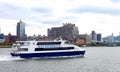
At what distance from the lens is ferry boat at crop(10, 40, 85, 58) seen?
92062 millimetres

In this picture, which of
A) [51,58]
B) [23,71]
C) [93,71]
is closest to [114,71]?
[93,71]

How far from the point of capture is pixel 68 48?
3863 inches

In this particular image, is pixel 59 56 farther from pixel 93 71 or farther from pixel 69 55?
pixel 93 71

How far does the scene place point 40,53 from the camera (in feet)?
307

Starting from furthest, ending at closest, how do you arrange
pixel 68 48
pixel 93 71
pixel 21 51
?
1. pixel 68 48
2. pixel 21 51
3. pixel 93 71

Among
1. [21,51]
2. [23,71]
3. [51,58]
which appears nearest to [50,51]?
[51,58]

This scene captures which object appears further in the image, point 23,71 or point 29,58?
point 29,58

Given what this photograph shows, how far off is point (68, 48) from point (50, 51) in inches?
244

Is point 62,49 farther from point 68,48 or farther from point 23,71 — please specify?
point 23,71

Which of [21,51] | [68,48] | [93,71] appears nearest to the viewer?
[93,71]

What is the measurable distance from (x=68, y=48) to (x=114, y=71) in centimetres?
3486

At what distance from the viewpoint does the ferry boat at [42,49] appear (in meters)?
92.1

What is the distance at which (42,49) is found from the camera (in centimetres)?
9406

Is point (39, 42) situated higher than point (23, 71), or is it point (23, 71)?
point (39, 42)
